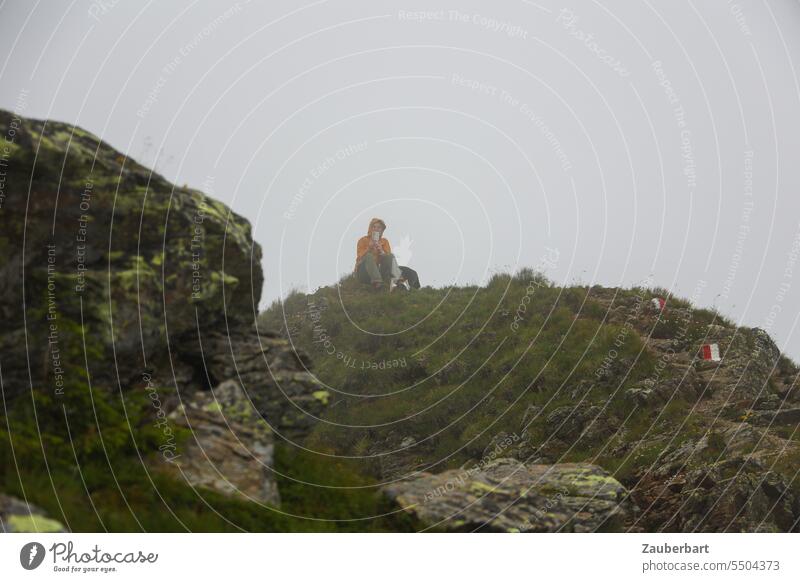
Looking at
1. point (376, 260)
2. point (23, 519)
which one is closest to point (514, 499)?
Answer: point (23, 519)

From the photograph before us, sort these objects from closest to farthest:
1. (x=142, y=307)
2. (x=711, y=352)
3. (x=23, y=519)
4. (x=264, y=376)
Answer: (x=23, y=519) → (x=142, y=307) → (x=264, y=376) → (x=711, y=352)

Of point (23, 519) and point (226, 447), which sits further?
point (226, 447)

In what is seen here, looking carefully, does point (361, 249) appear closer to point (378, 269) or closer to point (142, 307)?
point (378, 269)

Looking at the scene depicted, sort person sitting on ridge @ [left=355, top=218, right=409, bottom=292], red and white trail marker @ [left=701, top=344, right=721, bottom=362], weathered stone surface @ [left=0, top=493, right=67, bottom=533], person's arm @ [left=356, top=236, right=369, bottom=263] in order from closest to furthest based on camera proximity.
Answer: weathered stone surface @ [left=0, top=493, right=67, bottom=533] < red and white trail marker @ [left=701, top=344, right=721, bottom=362] < person sitting on ridge @ [left=355, top=218, right=409, bottom=292] < person's arm @ [left=356, top=236, right=369, bottom=263]

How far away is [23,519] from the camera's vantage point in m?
9.53

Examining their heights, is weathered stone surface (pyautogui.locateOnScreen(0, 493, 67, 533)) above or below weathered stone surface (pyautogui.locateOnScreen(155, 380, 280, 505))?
below

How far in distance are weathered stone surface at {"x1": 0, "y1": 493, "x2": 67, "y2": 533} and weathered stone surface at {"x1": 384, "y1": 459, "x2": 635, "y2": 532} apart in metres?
5.36

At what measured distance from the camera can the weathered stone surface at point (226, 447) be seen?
37.4 ft

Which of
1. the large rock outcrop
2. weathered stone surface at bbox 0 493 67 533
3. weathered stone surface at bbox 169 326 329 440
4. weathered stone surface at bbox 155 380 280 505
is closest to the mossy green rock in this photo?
the large rock outcrop

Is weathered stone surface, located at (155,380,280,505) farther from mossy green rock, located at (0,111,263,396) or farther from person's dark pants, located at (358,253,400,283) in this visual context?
person's dark pants, located at (358,253,400,283)

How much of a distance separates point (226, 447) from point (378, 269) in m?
17.7

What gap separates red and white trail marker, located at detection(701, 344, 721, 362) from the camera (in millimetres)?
21141

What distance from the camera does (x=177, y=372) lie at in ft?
41.5

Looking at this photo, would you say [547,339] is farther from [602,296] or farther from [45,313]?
[45,313]
